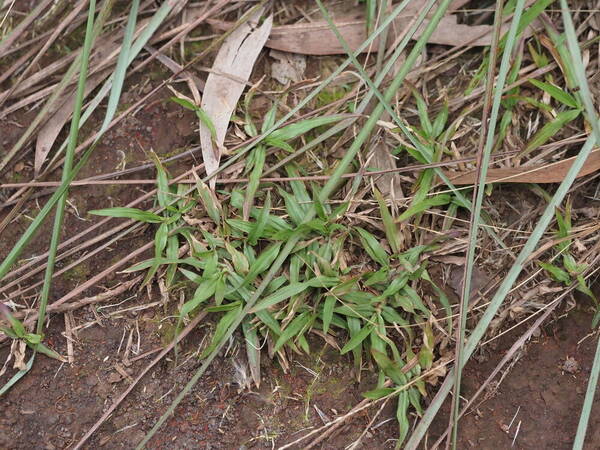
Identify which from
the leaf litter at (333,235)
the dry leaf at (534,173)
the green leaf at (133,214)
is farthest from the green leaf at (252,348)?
the dry leaf at (534,173)

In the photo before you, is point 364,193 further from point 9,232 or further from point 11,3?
point 11,3

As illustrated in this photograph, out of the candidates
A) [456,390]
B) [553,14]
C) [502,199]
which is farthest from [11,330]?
[553,14]

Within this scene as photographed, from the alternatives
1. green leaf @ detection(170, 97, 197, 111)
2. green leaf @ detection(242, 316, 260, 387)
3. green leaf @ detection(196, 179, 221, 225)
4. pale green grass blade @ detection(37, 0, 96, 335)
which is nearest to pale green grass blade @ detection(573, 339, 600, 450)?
green leaf @ detection(242, 316, 260, 387)

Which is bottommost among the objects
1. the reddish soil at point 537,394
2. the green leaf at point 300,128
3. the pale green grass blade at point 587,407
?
the reddish soil at point 537,394

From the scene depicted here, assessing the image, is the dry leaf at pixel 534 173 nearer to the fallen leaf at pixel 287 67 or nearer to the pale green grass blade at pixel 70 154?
the fallen leaf at pixel 287 67

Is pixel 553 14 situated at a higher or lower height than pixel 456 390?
higher

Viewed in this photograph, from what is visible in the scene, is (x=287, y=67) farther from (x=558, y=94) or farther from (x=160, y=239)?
(x=558, y=94)
